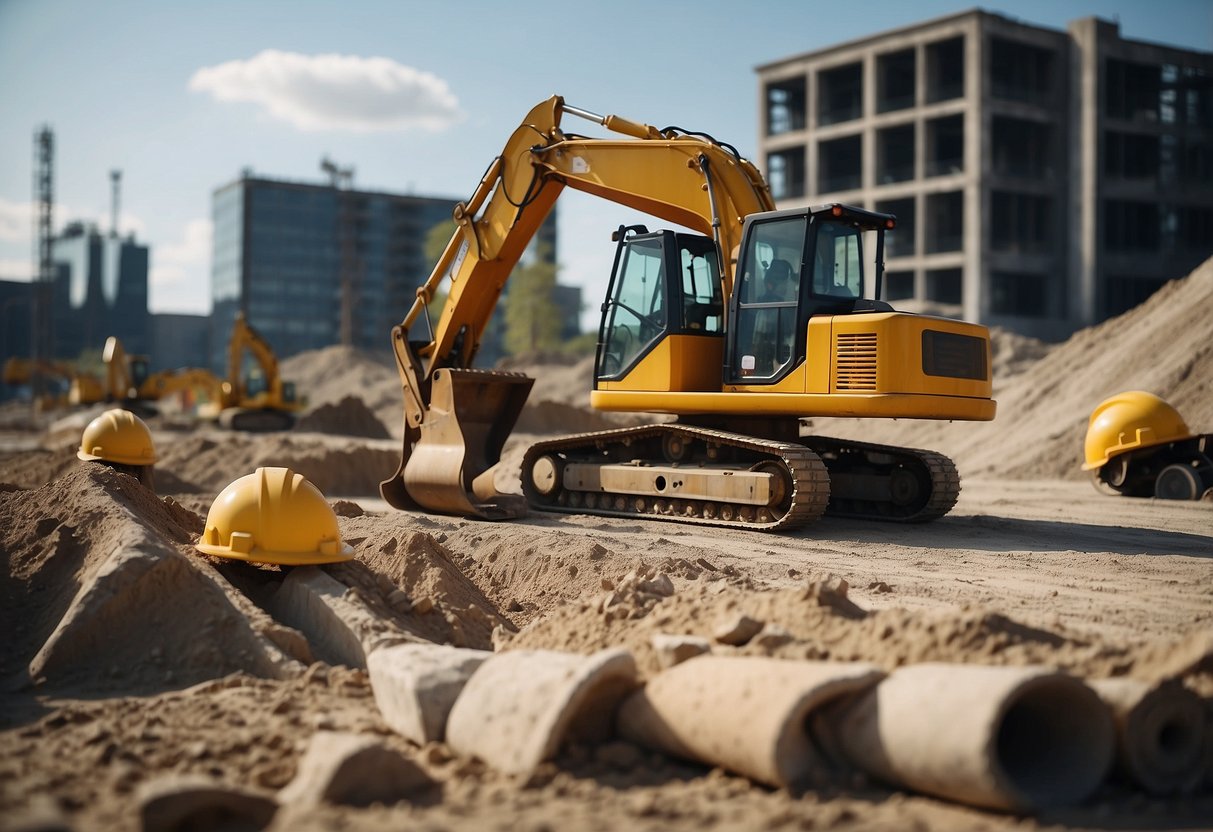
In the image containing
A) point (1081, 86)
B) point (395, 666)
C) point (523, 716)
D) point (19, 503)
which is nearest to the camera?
point (523, 716)

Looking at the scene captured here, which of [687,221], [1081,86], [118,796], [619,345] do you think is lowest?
[118,796]

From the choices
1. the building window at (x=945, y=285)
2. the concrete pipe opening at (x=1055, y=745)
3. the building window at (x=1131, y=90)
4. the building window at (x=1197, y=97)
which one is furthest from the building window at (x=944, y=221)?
the concrete pipe opening at (x=1055, y=745)

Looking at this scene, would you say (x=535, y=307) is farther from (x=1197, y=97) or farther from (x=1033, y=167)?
(x=1197, y=97)

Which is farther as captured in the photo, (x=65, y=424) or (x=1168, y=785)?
(x=65, y=424)

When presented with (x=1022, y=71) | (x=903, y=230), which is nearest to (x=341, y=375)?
(x=903, y=230)

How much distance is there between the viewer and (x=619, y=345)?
12.4 m

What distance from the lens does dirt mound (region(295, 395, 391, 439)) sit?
3192cm

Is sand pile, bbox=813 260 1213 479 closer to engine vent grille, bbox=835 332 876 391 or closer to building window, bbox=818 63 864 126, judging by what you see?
engine vent grille, bbox=835 332 876 391

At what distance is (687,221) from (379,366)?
4948 centimetres

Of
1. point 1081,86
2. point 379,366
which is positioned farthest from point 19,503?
point 379,366

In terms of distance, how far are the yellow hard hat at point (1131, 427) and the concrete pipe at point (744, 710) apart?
11.0m

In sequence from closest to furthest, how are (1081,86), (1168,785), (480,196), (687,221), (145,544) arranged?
(1168,785), (145,544), (687,221), (480,196), (1081,86)

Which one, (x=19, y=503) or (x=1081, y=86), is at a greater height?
(x=1081, y=86)

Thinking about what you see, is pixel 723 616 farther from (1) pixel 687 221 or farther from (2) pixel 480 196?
(2) pixel 480 196
